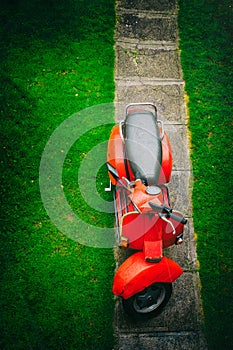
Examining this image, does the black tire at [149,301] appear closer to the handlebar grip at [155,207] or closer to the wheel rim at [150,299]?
the wheel rim at [150,299]

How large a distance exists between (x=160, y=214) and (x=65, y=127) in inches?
109

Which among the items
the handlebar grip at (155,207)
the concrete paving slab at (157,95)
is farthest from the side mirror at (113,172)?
the concrete paving slab at (157,95)

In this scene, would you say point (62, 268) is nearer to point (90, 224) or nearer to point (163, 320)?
point (90, 224)

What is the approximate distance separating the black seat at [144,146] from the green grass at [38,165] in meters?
1.06

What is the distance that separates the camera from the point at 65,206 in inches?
226

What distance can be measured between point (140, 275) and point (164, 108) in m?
3.18

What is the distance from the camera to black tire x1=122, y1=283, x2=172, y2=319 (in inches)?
187

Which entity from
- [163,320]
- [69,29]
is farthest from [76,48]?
[163,320]

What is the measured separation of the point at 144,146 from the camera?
16.6 feet

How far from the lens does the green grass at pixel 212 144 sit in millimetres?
5211

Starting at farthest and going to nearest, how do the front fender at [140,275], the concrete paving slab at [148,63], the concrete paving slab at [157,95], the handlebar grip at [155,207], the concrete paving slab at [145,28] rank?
the concrete paving slab at [145,28] → the concrete paving slab at [148,63] → the concrete paving slab at [157,95] → the front fender at [140,275] → the handlebar grip at [155,207]

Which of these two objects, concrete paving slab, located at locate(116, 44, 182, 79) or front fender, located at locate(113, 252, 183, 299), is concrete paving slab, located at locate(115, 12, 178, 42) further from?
front fender, located at locate(113, 252, 183, 299)

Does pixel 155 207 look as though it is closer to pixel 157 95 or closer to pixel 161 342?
pixel 161 342

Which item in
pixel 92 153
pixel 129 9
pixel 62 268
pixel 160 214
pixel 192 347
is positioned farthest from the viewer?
pixel 129 9
